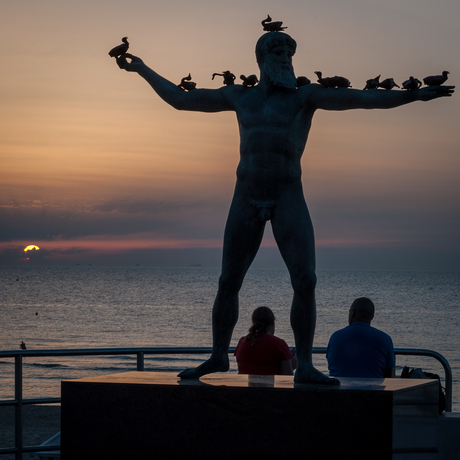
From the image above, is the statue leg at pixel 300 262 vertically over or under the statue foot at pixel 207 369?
over

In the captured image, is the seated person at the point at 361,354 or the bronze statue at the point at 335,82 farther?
the seated person at the point at 361,354

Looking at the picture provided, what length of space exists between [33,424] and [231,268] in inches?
564

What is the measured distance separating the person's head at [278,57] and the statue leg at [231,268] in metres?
0.94

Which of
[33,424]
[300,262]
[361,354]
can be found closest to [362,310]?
[361,354]

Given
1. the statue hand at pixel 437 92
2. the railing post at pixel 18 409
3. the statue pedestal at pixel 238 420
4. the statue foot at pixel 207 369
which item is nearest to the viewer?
the statue pedestal at pixel 238 420

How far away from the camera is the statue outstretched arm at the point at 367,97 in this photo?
482cm

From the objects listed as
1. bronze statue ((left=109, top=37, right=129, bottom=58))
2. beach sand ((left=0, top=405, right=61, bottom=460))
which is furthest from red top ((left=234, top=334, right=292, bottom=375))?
beach sand ((left=0, top=405, right=61, bottom=460))

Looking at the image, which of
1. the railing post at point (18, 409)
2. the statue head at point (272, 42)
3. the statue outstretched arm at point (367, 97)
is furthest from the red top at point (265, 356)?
the statue head at point (272, 42)

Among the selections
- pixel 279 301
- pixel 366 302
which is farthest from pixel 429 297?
pixel 366 302

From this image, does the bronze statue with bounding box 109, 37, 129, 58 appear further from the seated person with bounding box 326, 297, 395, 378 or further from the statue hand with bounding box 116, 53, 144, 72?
the seated person with bounding box 326, 297, 395, 378

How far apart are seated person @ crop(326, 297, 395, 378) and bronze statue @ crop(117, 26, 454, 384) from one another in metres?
0.74

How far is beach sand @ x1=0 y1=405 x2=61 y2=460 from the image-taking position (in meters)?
16.0

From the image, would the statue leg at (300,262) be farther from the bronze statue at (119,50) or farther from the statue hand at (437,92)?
the bronze statue at (119,50)

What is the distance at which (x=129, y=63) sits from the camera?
570cm
